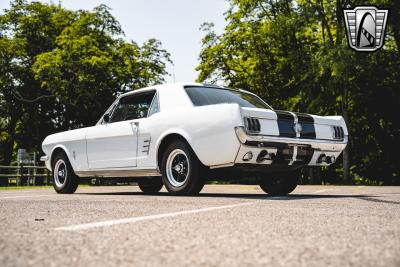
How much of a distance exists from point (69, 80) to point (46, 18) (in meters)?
6.31

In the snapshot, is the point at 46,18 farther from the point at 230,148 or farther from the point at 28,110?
the point at 230,148

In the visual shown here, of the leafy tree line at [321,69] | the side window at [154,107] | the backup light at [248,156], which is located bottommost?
the backup light at [248,156]

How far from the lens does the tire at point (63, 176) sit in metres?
9.37

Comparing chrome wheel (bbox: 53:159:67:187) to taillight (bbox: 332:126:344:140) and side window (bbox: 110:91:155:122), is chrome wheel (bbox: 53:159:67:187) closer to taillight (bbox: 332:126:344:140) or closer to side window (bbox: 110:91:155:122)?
side window (bbox: 110:91:155:122)

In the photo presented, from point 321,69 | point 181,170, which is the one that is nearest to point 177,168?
point 181,170

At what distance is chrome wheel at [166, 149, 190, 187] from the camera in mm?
7266

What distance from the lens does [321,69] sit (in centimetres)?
2150

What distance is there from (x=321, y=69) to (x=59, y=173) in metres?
14.3

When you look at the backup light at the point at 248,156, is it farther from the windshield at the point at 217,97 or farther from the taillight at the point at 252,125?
the windshield at the point at 217,97

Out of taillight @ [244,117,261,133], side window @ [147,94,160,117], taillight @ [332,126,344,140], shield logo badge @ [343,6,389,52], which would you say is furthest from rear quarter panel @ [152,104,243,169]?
shield logo badge @ [343,6,389,52]

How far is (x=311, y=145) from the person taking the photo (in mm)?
7277

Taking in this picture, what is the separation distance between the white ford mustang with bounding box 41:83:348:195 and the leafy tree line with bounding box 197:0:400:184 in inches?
543

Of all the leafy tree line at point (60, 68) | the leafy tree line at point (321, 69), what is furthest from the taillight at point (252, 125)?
the leafy tree line at point (60, 68)

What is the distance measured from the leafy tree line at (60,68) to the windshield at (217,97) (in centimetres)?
2271
